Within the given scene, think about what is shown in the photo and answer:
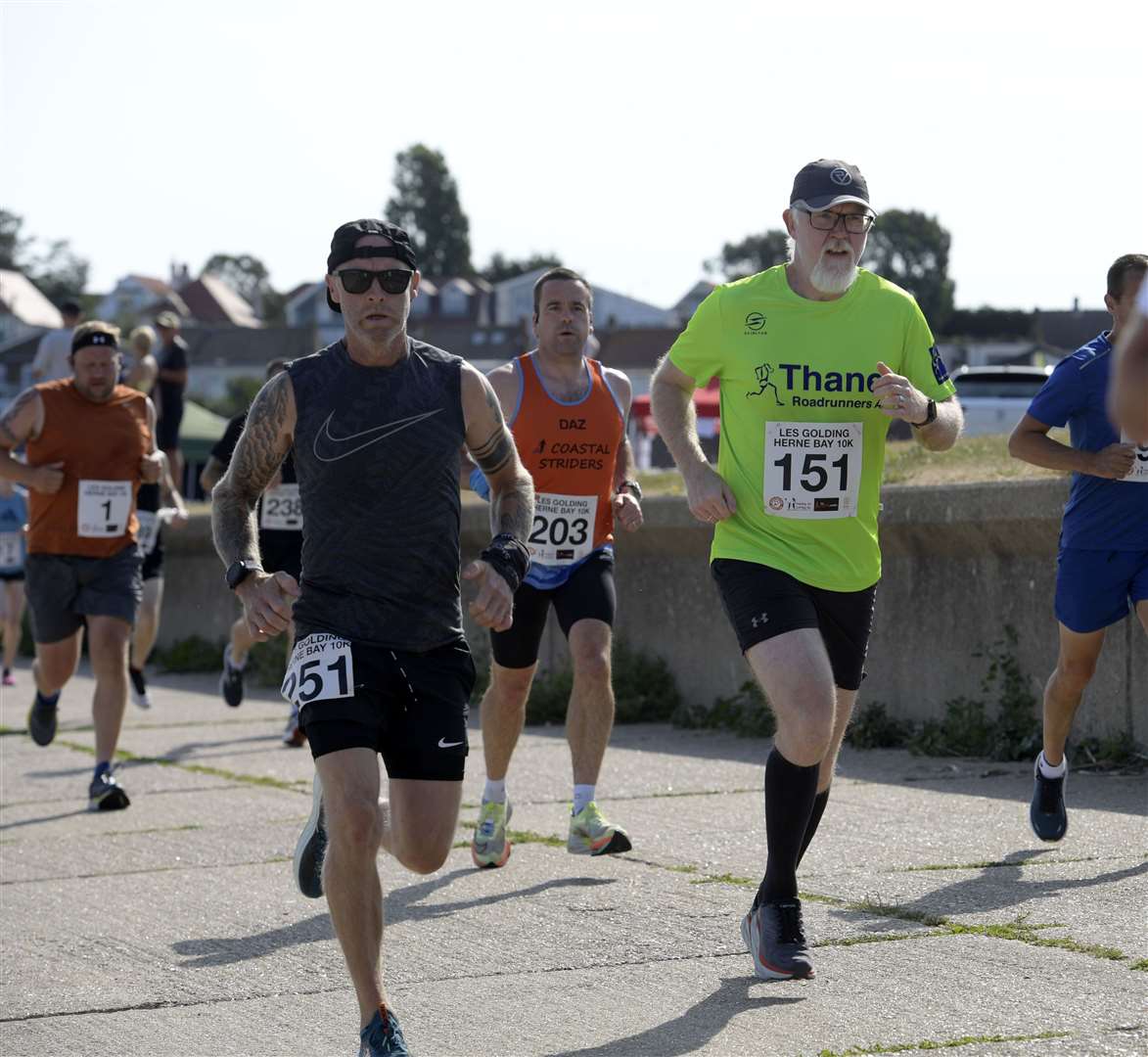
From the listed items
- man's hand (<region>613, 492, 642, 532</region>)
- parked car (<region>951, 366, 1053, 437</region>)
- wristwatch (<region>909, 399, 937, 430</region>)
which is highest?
parked car (<region>951, 366, 1053, 437</region>)

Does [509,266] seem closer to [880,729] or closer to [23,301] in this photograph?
[23,301]

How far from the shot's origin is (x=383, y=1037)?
15.5 ft

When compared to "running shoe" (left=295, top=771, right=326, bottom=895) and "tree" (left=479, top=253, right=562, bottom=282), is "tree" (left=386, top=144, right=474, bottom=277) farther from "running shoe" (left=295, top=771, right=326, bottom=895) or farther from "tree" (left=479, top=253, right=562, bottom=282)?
"running shoe" (left=295, top=771, right=326, bottom=895)

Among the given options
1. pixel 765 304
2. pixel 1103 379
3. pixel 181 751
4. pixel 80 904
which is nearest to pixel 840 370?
pixel 765 304

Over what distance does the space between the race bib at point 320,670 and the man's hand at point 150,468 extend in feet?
16.0

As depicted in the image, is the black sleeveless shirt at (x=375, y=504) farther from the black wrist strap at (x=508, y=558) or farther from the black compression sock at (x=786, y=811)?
the black compression sock at (x=786, y=811)

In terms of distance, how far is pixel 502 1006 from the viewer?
5434 millimetres

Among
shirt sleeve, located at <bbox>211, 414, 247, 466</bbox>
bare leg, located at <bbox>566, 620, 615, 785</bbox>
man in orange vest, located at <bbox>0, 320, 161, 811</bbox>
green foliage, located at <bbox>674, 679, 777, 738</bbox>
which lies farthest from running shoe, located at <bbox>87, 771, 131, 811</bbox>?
green foliage, located at <bbox>674, 679, 777, 738</bbox>

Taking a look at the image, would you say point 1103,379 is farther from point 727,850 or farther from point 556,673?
point 556,673

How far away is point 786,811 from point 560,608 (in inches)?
91.0

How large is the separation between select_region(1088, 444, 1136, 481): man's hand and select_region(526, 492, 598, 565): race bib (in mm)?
1878

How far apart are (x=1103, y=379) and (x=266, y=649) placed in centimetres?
921

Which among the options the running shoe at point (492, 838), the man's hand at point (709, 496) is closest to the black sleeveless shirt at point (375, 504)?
the man's hand at point (709, 496)

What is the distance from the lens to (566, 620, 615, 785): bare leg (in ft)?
25.8
